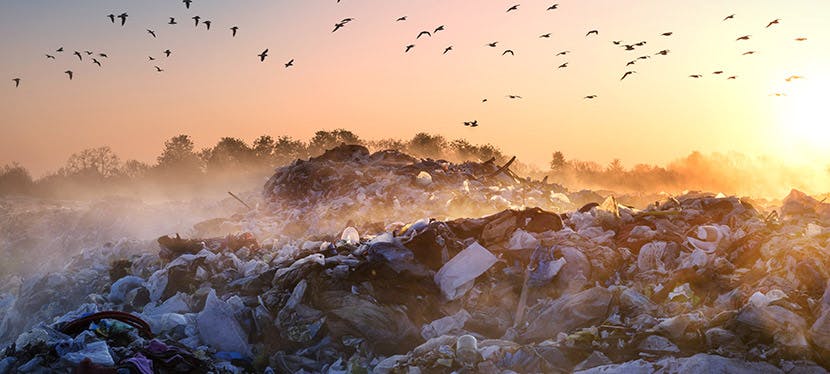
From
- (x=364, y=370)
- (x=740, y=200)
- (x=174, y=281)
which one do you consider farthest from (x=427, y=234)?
(x=740, y=200)

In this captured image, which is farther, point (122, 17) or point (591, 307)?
point (122, 17)

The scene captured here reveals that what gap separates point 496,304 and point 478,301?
183mm

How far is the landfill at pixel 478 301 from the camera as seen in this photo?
444 cm

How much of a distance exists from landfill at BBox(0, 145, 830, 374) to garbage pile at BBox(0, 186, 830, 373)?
0.05 ft

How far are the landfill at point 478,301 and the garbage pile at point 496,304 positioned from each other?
16mm

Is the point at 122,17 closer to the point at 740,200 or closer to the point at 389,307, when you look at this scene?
the point at 389,307

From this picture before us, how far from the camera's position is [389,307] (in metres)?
5.73

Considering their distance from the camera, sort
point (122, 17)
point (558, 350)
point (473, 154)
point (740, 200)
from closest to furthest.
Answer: point (558, 350)
point (740, 200)
point (122, 17)
point (473, 154)

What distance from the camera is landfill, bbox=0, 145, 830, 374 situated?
444 centimetres

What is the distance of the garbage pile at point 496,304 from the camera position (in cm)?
443

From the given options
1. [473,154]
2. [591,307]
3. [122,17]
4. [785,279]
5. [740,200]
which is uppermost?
[122,17]

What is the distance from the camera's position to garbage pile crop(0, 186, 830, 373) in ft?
14.5

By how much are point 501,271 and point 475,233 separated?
73 centimetres

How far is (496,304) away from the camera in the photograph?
6.09m
